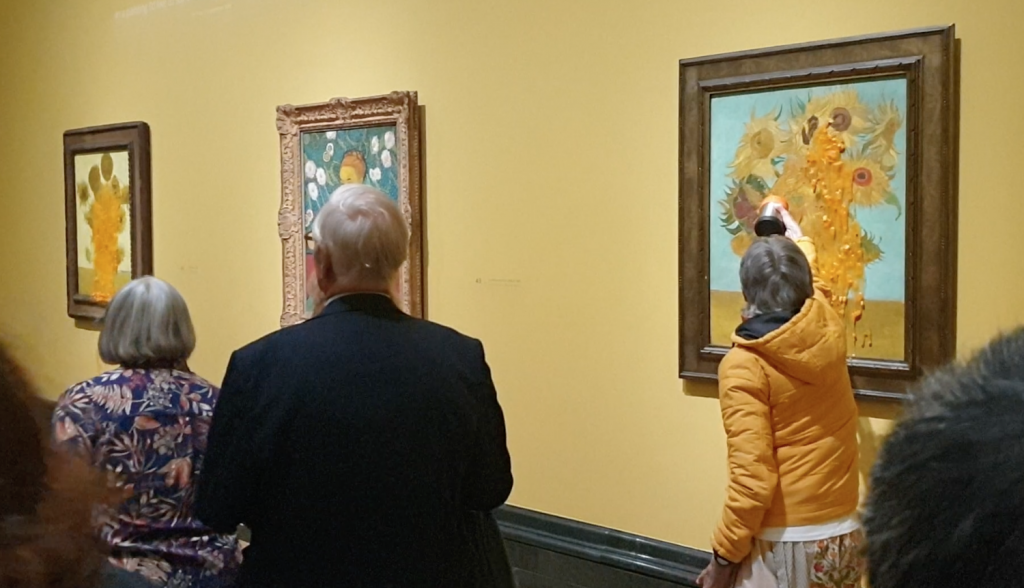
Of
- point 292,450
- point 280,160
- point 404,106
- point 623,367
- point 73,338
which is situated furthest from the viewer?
point 73,338

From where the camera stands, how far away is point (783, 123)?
303 cm

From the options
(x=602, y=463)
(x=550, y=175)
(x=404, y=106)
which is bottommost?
(x=602, y=463)

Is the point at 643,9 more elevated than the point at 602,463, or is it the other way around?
the point at 643,9

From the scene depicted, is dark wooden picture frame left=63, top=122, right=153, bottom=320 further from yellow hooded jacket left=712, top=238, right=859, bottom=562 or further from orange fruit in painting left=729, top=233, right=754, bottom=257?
yellow hooded jacket left=712, top=238, right=859, bottom=562

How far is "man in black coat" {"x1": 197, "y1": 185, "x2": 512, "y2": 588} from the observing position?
83.3 inches

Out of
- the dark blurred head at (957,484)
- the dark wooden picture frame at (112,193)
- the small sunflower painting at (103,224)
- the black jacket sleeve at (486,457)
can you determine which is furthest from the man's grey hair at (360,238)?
the small sunflower painting at (103,224)

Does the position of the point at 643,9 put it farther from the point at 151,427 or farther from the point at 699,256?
the point at 151,427

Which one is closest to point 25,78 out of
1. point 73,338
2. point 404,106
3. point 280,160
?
point 73,338

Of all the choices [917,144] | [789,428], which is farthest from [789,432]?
[917,144]

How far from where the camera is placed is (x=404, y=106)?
4.04m

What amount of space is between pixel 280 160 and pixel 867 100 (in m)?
2.65

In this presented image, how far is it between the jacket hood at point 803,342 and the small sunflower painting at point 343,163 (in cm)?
181

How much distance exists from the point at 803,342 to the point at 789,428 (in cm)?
24

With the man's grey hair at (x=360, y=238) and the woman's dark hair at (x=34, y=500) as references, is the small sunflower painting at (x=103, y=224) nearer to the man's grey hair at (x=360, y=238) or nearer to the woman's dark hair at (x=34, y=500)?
the man's grey hair at (x=360, y=238)
